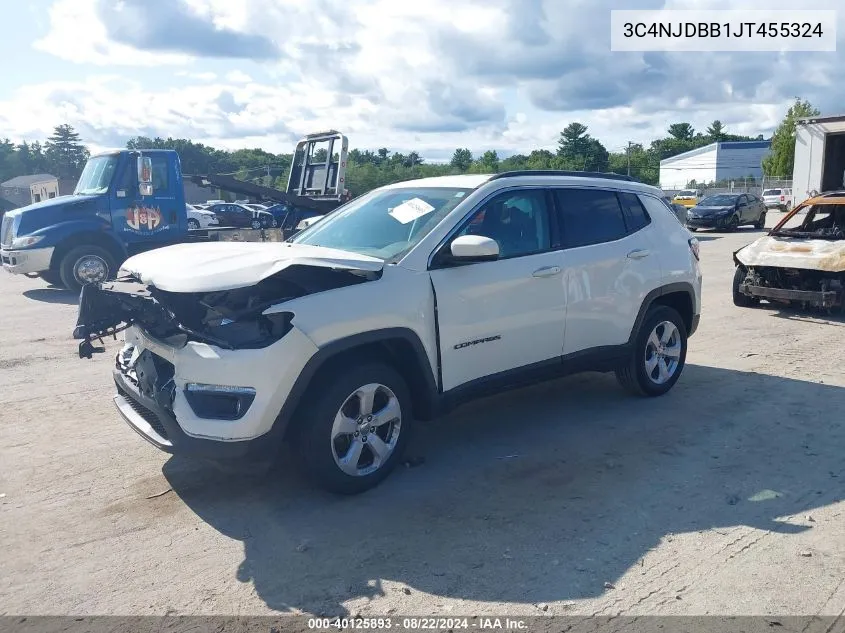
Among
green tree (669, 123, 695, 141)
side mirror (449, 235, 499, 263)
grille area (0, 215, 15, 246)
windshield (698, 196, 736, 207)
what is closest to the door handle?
side mirror (449, 235, 499, 263)

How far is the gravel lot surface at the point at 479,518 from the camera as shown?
338 centimetres

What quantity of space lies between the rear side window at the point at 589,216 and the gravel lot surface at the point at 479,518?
139 centimetres

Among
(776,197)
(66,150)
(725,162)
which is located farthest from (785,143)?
(66,150)

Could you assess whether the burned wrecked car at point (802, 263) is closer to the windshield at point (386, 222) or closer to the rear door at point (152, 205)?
the windshield at point (386, 222)

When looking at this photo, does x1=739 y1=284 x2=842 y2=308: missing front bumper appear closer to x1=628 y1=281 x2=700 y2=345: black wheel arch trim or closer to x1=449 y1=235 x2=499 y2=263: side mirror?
x1=628 y1=281 x2=700 y2=345: black wheel arch trim

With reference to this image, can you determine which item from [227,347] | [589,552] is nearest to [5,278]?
[227,347]

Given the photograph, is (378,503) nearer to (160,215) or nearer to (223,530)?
(223,530)

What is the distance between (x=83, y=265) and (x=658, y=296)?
34.1ft

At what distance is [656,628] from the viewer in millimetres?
3123

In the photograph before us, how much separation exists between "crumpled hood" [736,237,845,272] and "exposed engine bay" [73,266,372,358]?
738 cm

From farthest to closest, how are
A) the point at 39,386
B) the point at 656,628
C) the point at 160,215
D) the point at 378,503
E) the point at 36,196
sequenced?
the point at 36,196 < the point at 160,215 < the point at 39,386 < the point at 378,503 < the point at 656,628

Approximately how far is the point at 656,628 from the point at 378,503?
1.71 meters

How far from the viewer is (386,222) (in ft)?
17.2

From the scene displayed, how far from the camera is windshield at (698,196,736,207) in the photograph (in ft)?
90.2
